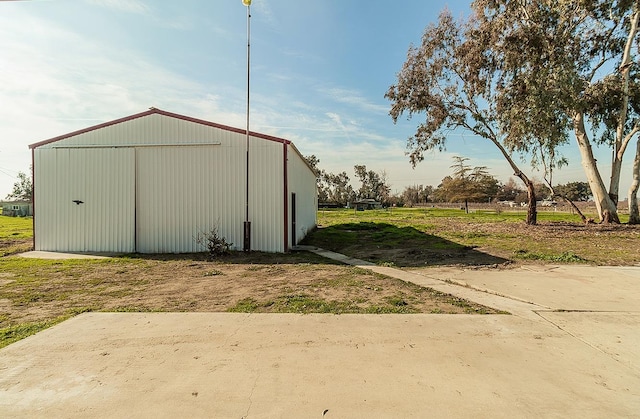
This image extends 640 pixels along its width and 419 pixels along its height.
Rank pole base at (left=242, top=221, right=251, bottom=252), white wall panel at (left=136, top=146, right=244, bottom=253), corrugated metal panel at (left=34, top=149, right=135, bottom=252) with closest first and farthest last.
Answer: pole base at (left=242, top=221, right=251, bottom=252), white wall panel at (left=136, top=146, right=244, bottom=253), corrugated metal panel at (left=34, top=149, right=135, bottom=252)

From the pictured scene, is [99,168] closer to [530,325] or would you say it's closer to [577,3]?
[530,325]

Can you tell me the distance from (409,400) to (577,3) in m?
22.0

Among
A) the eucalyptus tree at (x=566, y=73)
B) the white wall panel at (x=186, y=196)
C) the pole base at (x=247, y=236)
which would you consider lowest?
the pole base at (x=247, y=236)

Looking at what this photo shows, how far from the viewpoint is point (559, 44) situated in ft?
53.9

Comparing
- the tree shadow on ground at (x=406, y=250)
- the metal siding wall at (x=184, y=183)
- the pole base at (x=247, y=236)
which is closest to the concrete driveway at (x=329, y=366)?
the tree shadow on ground at (x=406, y=250)

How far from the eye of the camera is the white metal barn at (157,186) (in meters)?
10.8

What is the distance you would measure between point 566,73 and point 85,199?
852 inches

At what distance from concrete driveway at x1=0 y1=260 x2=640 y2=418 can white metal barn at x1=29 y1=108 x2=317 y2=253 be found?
6502mm

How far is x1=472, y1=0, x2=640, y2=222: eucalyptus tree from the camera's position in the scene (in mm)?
15094

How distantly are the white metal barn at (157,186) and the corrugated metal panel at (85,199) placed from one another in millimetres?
37

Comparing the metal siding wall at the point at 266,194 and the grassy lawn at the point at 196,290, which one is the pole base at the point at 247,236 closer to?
the metal siding wall at the point at 266,194

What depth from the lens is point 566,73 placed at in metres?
14.9

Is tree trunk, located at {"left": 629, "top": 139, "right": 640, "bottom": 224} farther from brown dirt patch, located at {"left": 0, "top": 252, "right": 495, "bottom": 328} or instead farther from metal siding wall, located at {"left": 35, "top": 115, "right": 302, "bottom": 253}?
metal siding wall, located at {"left": 35, "top": 115, "right": 302, "bottom": 253}

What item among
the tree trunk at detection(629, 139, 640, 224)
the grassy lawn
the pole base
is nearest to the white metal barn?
the pole base
